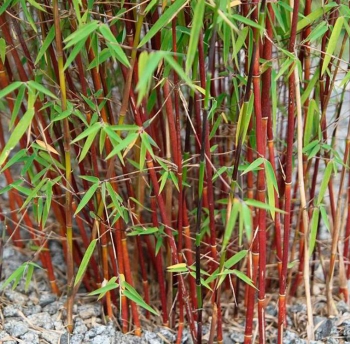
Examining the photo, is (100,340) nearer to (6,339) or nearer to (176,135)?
(6,339)

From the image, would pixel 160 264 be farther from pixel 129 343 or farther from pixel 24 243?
pixel 24 243

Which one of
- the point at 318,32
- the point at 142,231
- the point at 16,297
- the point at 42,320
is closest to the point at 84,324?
the point at 42,320

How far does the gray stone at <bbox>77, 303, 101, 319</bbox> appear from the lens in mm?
1806

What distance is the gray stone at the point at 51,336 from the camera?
1.71 metres

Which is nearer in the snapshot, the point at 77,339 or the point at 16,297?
the point at 77,339

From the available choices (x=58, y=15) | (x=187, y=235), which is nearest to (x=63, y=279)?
(x=187, y=235)

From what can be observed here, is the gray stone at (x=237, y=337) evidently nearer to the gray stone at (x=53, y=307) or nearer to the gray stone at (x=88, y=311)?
the gray stone at (x=88, y=311)

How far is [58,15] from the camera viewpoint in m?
1.32

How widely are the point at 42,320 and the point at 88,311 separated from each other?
134mm

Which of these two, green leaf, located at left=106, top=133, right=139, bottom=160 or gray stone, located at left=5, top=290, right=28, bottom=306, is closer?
green leaf, located at left=106, top=133, right=139, bottom=160

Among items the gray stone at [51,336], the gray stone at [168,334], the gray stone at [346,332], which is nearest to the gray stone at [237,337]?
the gray stone at [168,334]

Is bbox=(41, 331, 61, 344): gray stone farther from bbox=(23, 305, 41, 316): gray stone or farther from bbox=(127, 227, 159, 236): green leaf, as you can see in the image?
bbox=(127, 227, 159, 236): green leaf

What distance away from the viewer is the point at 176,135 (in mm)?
1475

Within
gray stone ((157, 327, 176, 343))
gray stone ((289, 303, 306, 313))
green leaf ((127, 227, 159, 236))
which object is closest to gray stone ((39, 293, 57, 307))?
gray stone ((157, 327, 176, 343))
